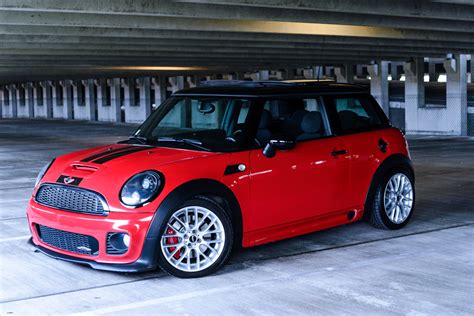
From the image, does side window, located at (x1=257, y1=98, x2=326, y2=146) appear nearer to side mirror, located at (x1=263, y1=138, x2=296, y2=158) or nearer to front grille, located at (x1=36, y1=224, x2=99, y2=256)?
side mirror, located at (x1=263, y1=138, x2=296, y2=158)

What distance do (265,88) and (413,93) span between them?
21.0 meters

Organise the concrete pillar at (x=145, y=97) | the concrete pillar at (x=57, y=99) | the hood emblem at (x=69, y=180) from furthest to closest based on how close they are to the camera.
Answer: the concrete pillar at (x=57, y=99)
the concrete pillar at (x=145, y=97)
the hood emblem at (x=69, y=180)

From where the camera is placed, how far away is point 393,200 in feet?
22.8

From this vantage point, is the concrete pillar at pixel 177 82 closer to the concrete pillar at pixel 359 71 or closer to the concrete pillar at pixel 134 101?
the concrete pillar at pixel 134 101

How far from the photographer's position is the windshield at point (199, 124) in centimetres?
574

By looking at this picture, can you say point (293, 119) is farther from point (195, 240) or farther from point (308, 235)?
point (195, 240)

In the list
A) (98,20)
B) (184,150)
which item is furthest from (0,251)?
(98,20)

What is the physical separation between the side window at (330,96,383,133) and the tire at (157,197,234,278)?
1740 mm

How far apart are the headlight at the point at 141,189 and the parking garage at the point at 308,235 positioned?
633 millimetres

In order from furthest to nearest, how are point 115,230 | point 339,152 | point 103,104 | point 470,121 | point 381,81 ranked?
point 103,104 → point 381,81 → point 470,121 → point 339,152 → point 115,230

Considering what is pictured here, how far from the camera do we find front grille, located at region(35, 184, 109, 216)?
5.12 m

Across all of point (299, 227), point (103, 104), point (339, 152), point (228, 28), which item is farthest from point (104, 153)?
point (103, 104)

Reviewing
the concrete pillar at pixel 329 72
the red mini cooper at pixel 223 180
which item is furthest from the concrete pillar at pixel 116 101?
the red mini cooper at pixel 223 180

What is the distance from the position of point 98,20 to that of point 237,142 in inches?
366
